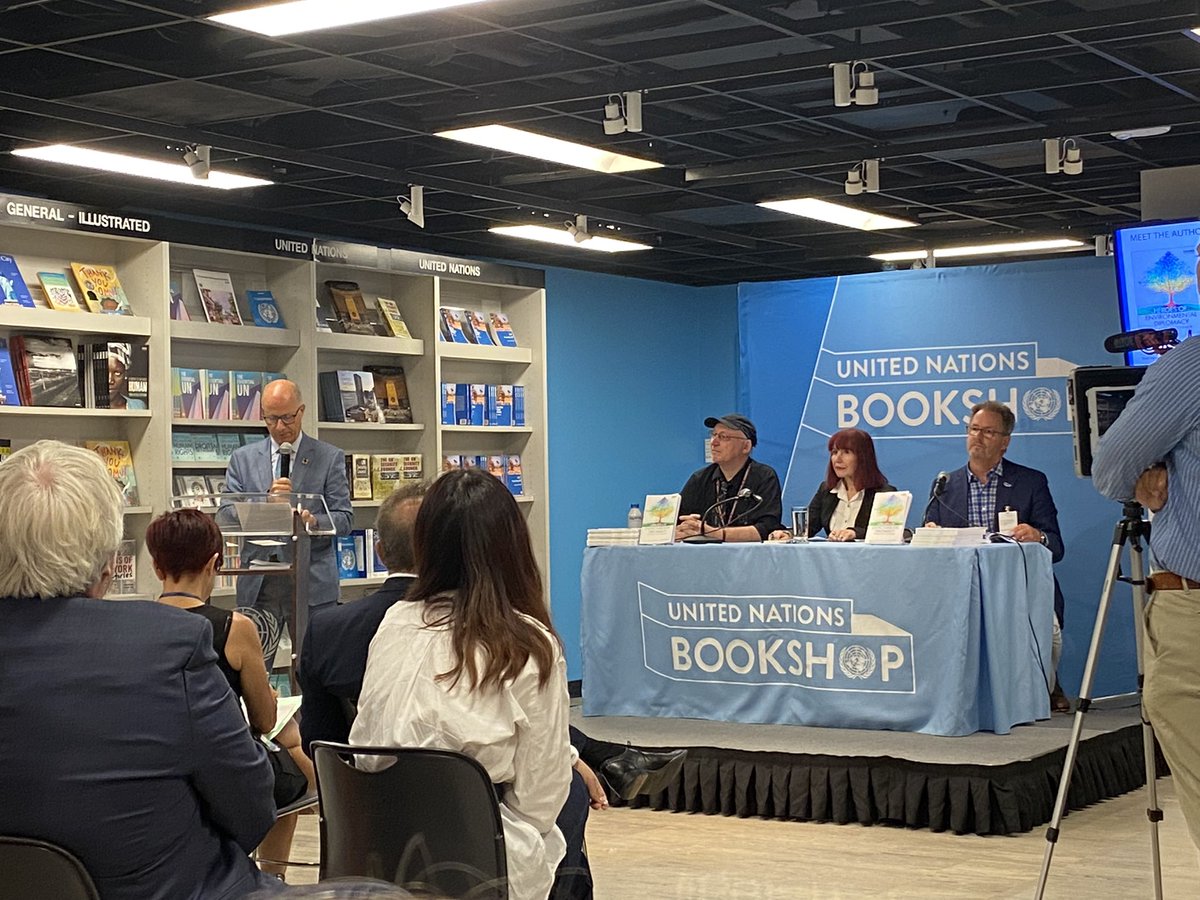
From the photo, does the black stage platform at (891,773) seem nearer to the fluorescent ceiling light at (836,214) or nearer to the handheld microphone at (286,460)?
the handheld microphone at (286,460)

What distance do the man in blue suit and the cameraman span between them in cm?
337

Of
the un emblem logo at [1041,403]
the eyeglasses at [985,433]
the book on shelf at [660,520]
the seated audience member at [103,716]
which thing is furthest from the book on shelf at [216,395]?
the seated audience member at [103,716]

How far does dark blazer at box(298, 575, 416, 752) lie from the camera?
325cm

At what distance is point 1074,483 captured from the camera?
24.1 feet

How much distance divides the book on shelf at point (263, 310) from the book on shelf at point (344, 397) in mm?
471

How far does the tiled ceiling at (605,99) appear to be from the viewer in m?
5.12

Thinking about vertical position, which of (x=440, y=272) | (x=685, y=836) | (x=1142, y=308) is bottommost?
(x=685, y=836)

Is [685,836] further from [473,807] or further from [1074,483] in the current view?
[473,807]

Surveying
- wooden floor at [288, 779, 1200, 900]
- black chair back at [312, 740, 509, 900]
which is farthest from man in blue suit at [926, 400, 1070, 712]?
black chair back at [312, 740, 509, 900]

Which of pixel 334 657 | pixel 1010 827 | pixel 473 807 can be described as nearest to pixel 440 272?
pixel 1010 827

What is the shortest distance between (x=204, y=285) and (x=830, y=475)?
3256 mm

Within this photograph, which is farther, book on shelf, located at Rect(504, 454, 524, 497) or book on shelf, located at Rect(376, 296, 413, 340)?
book on shelf, located at Rect(504, 454, 524, 497)

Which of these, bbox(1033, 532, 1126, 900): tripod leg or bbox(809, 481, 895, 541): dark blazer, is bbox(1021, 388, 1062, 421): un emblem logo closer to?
bbox(809, 481, 895, 541): dark blazer

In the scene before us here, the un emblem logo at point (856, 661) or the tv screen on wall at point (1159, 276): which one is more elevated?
the tv screen on wall at point (1159, 276)
